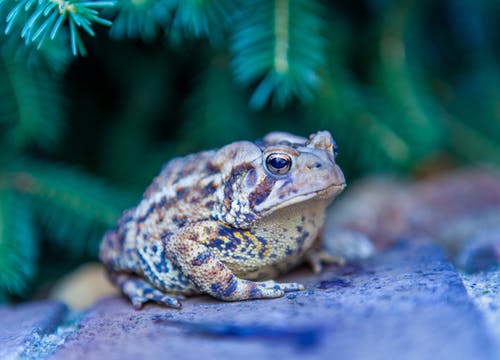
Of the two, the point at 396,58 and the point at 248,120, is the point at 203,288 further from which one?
the point at 396,58

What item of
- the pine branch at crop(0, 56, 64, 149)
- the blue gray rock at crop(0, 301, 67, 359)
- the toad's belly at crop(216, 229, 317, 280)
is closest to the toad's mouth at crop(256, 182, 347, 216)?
the toad's belly at crop(216, 229, 317, 280)

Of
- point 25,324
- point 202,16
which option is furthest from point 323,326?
point 202,16

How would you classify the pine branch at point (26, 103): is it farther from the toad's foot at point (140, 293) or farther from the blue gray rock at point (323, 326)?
the blue gray rock at point (323, 326)

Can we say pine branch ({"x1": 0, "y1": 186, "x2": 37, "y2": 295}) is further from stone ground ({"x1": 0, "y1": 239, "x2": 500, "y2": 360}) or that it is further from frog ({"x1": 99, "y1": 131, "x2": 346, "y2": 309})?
frog ({"x1": 99, "y1": 131, "x2": 346, "y2": 309})

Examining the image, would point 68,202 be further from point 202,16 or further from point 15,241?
point 202,16

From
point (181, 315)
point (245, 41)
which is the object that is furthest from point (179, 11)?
point (181, 315)

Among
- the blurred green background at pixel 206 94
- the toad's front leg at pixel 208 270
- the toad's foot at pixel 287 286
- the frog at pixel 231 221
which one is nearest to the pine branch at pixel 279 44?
the blurred green background at pixel 206 94
